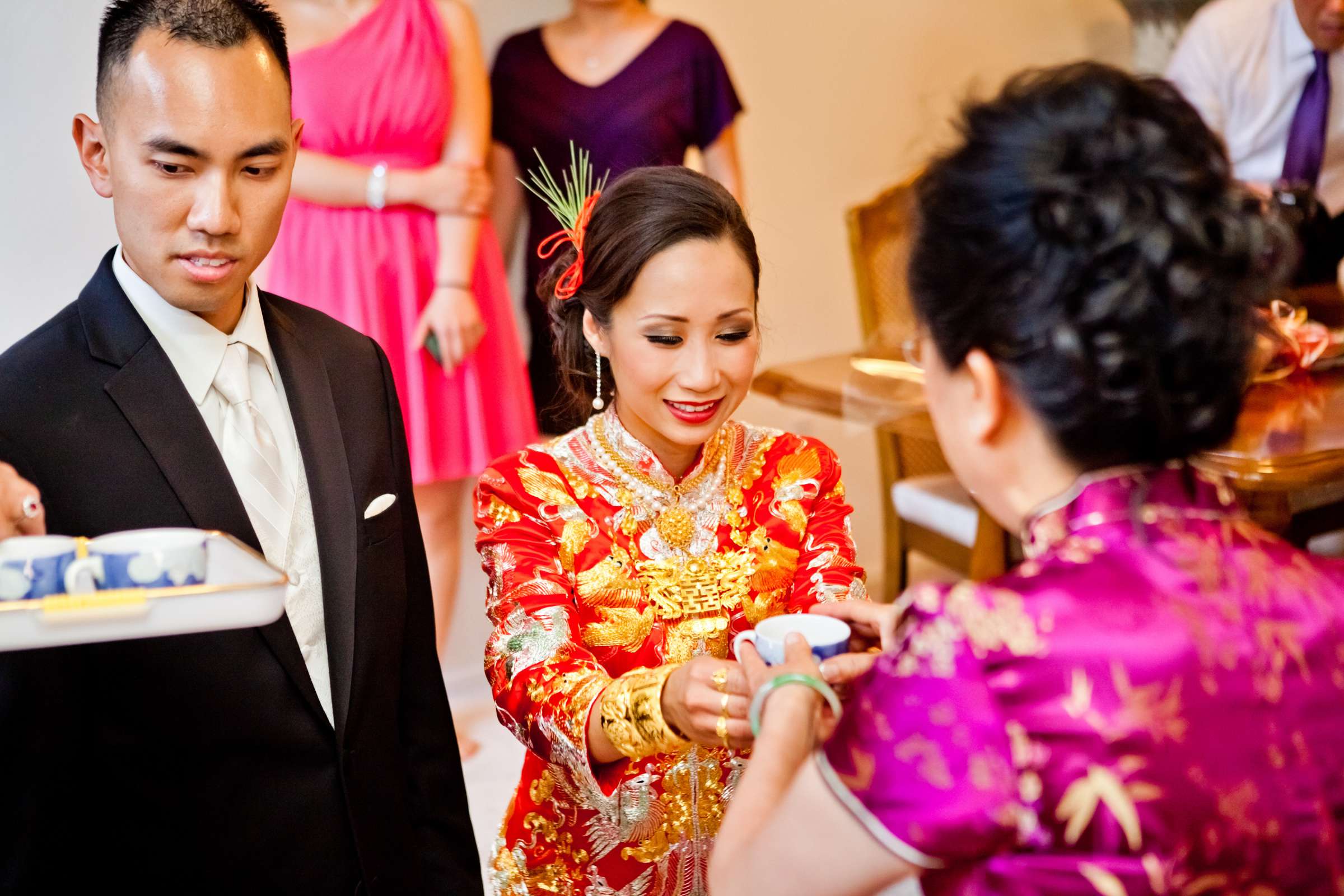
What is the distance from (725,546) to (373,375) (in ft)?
1.80

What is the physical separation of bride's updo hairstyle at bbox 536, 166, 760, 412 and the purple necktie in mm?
2883

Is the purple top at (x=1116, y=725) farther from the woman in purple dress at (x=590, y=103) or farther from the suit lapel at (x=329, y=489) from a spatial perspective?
the woman in purple dress at (x=590, y=103)

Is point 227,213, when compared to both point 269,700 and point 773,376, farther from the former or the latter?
point 773,376

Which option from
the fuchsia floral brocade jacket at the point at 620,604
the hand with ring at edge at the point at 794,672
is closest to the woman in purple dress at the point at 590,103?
the fuchsia floral brocade jacket at the point at 620,604

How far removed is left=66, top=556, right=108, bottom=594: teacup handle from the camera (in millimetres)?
1104

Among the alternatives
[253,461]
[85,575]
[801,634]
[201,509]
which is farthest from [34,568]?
[801,634]

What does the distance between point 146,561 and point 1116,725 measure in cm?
85

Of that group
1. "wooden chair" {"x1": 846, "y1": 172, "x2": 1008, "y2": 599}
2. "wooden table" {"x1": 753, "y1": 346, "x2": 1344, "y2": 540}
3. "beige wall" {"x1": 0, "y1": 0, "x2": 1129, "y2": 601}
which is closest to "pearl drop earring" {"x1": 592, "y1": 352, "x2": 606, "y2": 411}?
"wooden table" {"x1": 753, "y1": 346, "x2": 1344, "y2": 540}

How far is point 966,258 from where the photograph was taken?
39.0 inches

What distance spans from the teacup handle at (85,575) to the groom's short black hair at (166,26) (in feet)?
1.84

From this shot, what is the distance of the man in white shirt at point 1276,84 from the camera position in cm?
390

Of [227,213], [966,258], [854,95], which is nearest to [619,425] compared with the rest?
[227,213]

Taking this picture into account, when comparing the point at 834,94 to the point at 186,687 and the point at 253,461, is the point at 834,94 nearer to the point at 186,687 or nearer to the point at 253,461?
the point at 253,461

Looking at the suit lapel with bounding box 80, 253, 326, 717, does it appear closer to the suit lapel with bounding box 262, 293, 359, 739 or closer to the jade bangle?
the suit lapel with bounding box 262, 293, 359, 739
